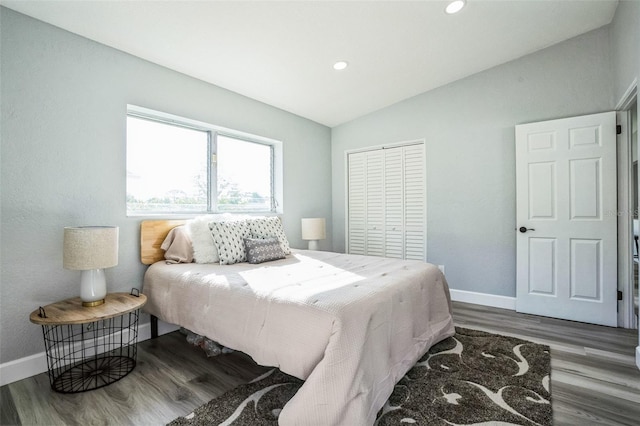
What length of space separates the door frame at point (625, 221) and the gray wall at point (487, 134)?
265 mm

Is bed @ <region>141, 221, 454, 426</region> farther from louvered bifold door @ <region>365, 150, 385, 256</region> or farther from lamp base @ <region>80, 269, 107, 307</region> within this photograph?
louvered bifold door @ <region>365, 150, 385, 256</region>

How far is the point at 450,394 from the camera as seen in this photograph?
5.79 feet

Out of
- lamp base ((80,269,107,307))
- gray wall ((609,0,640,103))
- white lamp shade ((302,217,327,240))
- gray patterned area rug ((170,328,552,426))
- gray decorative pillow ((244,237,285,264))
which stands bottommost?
gray patterned area rug ((170,328,552,426))

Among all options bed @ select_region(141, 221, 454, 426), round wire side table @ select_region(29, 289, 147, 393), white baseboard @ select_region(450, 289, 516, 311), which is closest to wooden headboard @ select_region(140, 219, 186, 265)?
bed @ select_region(141, 221, 454, 426)

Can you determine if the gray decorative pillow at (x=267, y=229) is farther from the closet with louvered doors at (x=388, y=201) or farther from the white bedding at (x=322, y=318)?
the closet with louvered doors at (x=388, y=201)

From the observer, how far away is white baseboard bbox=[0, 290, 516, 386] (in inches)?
77.9

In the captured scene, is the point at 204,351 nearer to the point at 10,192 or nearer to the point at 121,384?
the point at 121,384

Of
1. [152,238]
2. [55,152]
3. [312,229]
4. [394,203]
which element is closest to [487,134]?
[394,203]

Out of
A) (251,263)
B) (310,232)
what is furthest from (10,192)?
(310,232)

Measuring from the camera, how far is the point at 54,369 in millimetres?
2131

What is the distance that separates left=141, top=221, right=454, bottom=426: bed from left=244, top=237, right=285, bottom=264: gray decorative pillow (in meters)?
0.11

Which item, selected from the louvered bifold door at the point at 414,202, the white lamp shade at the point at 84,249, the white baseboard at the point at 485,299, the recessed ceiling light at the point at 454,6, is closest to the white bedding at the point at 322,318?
the white lamp shade at the point at 84,249

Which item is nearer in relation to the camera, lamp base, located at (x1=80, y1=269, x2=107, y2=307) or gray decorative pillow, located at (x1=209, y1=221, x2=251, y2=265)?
lamp base, located at (x1=80, y1=269, x2=107, y2=307)

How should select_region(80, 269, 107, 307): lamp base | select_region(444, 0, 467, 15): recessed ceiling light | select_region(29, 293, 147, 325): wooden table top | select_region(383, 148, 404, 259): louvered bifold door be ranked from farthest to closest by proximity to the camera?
select_region(383, 148, 404, 259): louvered bifold door
select_region(444, 0, 467, 15): recessed ceiling light
select_region(80, 269, 107, 307): lamp base
select_region(29, 293, 147, 325): wooden table top
